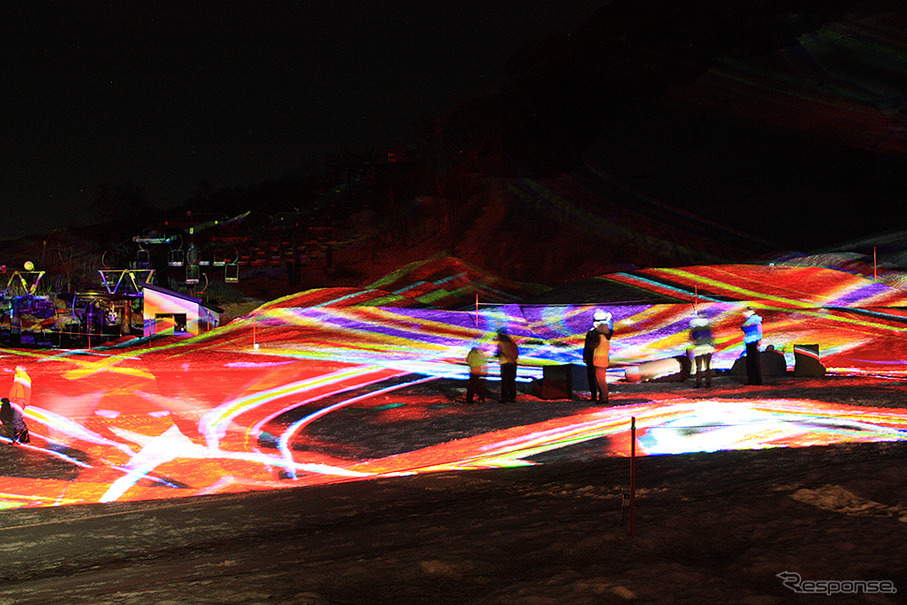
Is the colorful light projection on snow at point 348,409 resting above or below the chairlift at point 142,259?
below

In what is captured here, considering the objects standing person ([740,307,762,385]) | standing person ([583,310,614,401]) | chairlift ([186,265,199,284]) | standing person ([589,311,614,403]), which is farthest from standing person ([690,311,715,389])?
chairlift ([186,265,199,284])

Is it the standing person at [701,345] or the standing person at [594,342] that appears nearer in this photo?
the standing person at [594,342]

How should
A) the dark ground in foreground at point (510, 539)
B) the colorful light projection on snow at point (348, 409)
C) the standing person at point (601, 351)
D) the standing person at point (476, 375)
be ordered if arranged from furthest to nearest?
the standing person at point (476, 375)
the standing person at point (601, 351)
the colorful light projection on snow at point (348, 409)
the dark ground in foreground at point (510, 539)

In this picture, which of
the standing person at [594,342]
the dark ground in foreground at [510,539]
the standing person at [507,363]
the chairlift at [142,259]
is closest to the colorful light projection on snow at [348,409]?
the standing person at [507,363]

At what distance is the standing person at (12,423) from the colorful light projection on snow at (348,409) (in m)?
0.26

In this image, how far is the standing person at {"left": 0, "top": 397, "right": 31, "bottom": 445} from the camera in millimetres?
11742

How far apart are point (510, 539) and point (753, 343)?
35.6ft

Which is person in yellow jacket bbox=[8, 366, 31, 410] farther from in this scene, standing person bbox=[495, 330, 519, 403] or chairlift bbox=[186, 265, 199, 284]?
chairlift bbox=[186, 265, 199, 284]

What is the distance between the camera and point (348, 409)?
598 inches

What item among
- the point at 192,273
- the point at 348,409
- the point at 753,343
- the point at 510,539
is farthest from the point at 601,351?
the point at 192,273

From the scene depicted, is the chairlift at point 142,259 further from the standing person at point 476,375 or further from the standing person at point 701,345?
the standing person at point 701,345

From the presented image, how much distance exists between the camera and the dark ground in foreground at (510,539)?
4.23 meters

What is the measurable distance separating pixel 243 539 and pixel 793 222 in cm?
6371

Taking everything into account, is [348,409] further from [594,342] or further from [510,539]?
[510,539]
